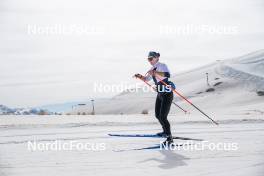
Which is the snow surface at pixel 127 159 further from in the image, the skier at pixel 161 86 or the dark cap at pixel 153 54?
the dark cap at pixel 153 54

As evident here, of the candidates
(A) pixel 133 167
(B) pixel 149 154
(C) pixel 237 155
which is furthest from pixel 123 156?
(C) pixel 237 155

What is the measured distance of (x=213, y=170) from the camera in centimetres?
603

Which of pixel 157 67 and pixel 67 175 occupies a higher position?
pixel 157 67

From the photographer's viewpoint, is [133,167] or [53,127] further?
[53,127]

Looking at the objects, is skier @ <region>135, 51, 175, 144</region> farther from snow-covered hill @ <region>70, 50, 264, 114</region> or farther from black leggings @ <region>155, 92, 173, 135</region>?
snow-covered hill @ <region>70, 50, 264, 114</region>

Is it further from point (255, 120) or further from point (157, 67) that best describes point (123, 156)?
point (255, 120)

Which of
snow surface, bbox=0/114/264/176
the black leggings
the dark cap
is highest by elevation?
the dark cap

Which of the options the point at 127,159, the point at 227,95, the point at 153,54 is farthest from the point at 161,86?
the point at 227,95

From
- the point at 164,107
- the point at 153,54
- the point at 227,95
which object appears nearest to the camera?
the point at 153,54

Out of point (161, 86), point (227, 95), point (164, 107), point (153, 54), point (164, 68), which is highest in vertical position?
point (153, 54)

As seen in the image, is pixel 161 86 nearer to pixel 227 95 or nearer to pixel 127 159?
pixel 127 159

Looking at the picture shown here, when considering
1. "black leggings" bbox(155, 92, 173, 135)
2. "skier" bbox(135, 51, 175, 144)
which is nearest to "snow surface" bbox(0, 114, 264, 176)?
"black leggings" bbox(155, 92, 173, 135)

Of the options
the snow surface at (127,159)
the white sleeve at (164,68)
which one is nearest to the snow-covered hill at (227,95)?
the snow surface at (127,159)

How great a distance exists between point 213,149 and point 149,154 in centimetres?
140
